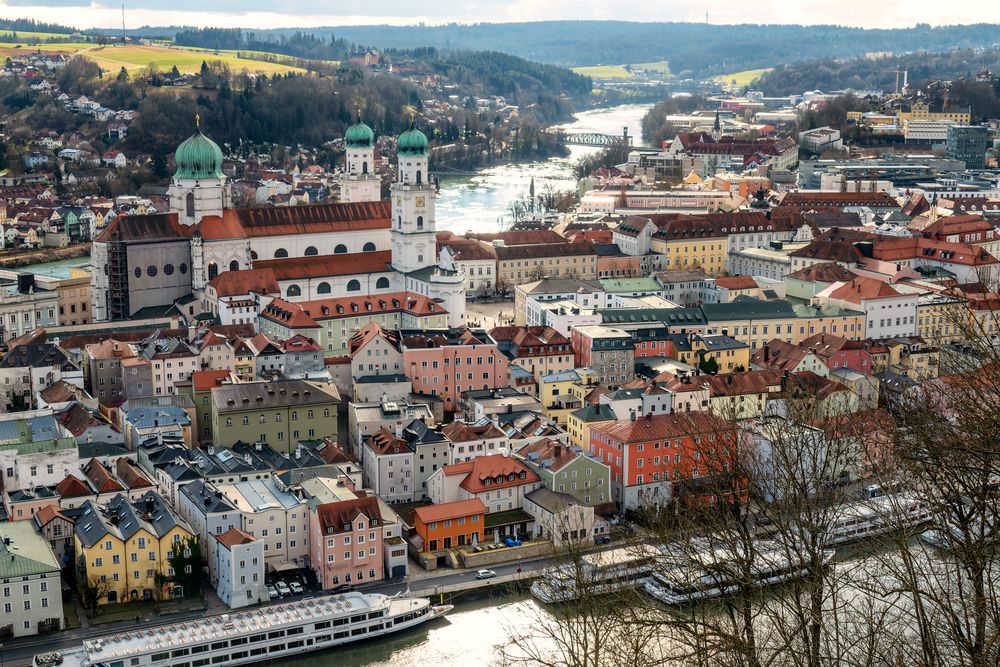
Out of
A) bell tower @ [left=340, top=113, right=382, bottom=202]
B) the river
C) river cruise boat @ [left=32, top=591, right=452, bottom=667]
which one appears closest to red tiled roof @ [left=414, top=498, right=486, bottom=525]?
river cruise boat @ [left=32, top=591, right=452, bottom=667]

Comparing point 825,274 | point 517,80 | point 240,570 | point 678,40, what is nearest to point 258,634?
point 240,570

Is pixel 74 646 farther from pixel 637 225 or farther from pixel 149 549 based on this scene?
pixel 637 225

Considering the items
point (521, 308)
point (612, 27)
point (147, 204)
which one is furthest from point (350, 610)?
point (612, 27)

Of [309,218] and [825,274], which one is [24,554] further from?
[825,274]

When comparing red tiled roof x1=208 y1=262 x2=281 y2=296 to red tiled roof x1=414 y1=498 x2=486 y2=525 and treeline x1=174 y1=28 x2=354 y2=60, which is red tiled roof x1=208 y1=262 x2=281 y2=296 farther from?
treeline x1=174 y1=28 x2=354 y2=60

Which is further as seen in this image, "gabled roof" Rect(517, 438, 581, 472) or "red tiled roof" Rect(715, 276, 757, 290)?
"red tiled roof" Rect(715, 276, 757, 290)
